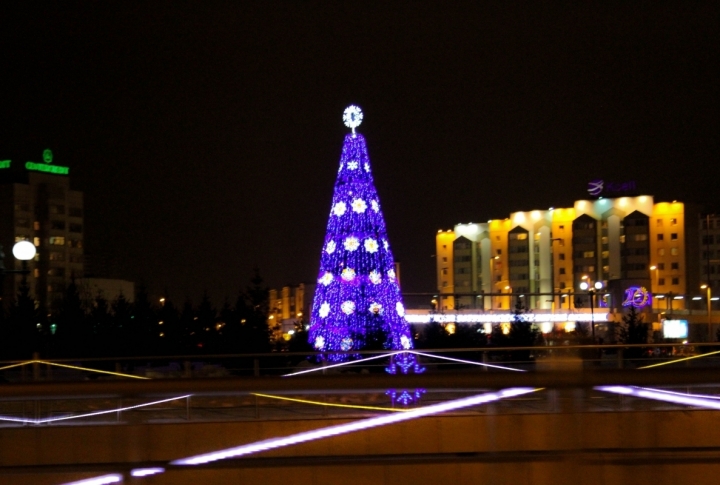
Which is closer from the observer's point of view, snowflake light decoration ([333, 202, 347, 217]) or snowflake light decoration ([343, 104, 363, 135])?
snowflake light decoration ([333, 202, 347, 217])

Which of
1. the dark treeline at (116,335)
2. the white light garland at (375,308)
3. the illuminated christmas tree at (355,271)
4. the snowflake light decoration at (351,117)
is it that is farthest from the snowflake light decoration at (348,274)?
the dark treeline at (116,335)

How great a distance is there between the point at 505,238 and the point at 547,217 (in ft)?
32.0

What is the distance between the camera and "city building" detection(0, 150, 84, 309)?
139 m

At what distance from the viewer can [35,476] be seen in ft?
18.0

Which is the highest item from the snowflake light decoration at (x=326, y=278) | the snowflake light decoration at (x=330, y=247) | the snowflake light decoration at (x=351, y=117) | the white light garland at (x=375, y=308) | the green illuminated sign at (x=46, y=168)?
the green illuminated sign at (x=46, y=168)

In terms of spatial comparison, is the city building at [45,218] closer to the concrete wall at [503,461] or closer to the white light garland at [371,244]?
the white light garland at [371,244]

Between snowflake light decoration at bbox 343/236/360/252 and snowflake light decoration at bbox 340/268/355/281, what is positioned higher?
snowflake light decoration at bbox 343/236/360/252

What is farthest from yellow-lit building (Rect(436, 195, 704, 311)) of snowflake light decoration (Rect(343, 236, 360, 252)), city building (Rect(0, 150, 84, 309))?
snowflake light decoration (Rect(343, 236, 360, 252))

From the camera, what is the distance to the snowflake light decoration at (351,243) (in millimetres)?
34812

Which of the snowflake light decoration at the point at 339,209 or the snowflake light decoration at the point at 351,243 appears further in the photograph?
the snowflake light decoration at the point at 339,209

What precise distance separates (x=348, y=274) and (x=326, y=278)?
91cm

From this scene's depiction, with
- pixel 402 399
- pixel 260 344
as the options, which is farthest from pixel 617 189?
pixel 402 399

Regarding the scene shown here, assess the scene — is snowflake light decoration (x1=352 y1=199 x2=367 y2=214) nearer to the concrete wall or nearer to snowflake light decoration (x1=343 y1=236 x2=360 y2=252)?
snowflake light decoration (x1=343 y1=236 x2=360 y2=252)

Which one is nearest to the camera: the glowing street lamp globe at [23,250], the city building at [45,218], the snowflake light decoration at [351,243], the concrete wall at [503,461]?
the concrete wall at [503,461]
